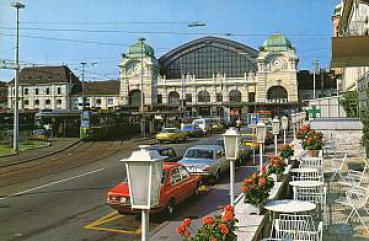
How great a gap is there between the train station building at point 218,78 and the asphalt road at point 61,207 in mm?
81856

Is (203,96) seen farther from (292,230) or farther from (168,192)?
(292,230)

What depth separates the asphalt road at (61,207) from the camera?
10.6 meters

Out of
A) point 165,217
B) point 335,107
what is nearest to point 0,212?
point 165,217

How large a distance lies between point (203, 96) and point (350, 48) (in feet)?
313

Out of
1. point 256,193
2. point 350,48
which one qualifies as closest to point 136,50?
point 350,48

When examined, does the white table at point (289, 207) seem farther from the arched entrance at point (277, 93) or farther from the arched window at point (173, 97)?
the arched window at point (173, 97)

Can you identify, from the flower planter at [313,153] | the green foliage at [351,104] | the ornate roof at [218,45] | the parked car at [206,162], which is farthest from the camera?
the ornate roof at [218,45]

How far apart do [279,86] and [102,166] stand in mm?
90647

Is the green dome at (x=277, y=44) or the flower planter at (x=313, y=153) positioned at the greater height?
the green dome at (x=277, y=44)

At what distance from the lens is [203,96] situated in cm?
11181

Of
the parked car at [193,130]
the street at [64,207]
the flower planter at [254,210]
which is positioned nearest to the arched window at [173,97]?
the parked car at [193,130]

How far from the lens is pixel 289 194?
11945mm

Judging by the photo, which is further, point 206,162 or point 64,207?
point 206,162

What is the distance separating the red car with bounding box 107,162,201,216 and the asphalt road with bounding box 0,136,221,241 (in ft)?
1.67
